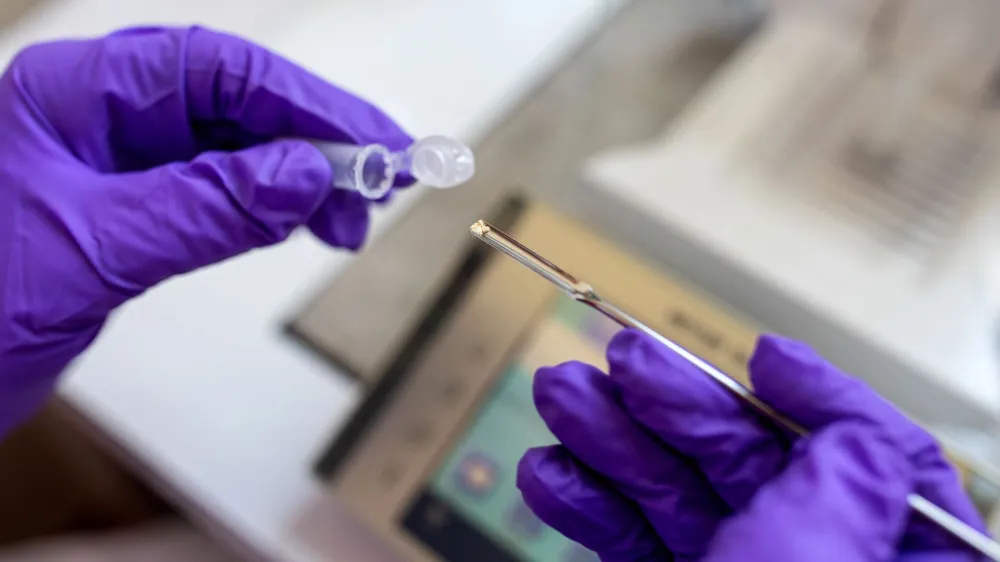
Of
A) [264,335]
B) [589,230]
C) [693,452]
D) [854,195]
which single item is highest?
[854,195]

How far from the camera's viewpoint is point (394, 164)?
0.48 meters

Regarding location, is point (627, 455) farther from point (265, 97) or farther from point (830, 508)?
point (265, 97)

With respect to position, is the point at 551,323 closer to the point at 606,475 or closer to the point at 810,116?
the point at 606,475

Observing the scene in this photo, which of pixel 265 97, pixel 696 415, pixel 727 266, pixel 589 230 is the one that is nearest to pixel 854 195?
pixel 727 266

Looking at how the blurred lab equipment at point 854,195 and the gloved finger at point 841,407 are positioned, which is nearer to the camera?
the gloved finger at point 841,407

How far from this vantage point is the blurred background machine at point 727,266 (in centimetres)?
60

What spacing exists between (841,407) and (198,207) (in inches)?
15.6

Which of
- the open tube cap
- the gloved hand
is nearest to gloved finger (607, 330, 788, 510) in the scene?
the gloved hand

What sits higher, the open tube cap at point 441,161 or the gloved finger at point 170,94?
the open tube cap at point 441,161

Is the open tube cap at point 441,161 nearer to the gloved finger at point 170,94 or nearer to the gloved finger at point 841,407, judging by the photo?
the gloved finger at point 170,94

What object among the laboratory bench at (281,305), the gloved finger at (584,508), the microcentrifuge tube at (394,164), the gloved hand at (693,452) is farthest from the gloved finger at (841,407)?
the laboratory bench at (281,305)

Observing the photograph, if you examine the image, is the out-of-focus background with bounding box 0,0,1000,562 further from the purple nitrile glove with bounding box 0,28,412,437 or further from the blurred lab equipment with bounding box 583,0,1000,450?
the purple nitrile glove with bounding box 0,28,412,437

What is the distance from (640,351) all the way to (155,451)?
1.55 feet

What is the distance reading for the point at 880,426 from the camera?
422mm
